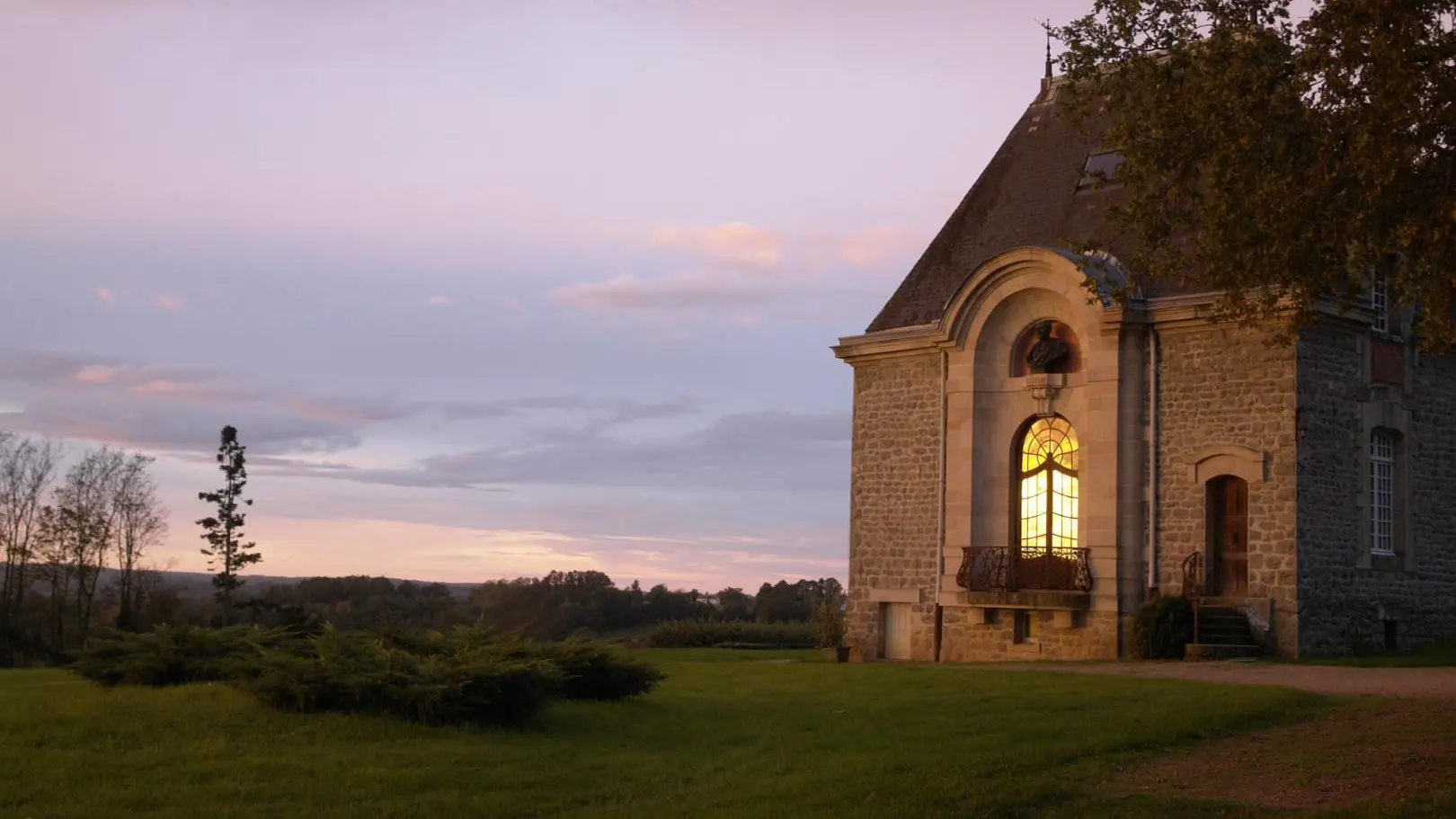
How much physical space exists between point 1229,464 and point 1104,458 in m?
2.00

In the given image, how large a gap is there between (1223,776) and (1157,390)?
13.3 metres

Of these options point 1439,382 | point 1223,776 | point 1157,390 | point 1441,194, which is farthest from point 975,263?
point 1223,776

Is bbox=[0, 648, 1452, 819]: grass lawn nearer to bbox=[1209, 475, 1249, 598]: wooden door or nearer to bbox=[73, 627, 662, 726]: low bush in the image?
bbox=[73, 627, 662, 726]: low bush

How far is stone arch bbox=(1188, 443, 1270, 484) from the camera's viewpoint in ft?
79.3

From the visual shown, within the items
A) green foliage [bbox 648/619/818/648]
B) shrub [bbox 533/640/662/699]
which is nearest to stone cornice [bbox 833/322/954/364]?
green foliage [bbox 648/619/818/648]

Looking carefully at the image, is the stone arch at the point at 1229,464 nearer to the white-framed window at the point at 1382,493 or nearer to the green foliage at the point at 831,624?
the white-framed window at the point at 1382,493

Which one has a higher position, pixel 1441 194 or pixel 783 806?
pixel 1441 194

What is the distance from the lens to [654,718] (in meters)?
15.2

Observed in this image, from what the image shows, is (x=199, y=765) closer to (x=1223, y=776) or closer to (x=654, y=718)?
(x=654, y=718)

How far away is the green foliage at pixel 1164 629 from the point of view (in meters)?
23.8

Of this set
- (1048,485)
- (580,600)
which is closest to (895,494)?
(1048,485)

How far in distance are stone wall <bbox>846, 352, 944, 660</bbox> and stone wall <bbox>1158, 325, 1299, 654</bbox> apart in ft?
14.1

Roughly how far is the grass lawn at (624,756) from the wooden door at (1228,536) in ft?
26.0

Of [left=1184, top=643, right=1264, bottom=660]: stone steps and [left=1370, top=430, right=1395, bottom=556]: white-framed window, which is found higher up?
[left=1370, top=430, right=1395, bottom=556]: white-framed window
